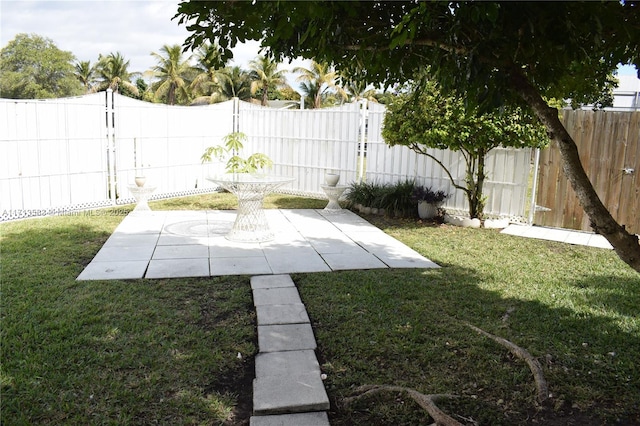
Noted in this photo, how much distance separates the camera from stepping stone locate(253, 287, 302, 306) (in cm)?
511

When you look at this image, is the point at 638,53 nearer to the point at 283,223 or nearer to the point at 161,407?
the point at 161,407

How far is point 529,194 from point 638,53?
7082 mm

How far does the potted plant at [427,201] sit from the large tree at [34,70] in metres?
33.2

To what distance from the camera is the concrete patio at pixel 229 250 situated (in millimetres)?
6262

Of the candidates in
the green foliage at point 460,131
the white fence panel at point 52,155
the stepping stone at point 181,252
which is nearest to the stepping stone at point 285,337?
the stepping stone at point 181,252

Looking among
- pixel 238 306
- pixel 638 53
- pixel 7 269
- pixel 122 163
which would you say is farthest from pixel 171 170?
pixel 638 53

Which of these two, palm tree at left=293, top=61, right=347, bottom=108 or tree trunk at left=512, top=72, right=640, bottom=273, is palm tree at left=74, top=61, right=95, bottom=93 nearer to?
palm tree at left=293, top=61, right=347, bottom=108

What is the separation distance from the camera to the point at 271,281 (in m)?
5.79

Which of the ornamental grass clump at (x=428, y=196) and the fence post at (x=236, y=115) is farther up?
the fence post at (x=236, y=115)

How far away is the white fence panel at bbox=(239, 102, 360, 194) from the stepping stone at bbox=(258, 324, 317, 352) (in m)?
7.02

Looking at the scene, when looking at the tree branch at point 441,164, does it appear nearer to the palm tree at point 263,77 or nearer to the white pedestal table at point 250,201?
the white pedestal table at point 250,201

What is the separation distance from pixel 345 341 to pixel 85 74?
4525 centimetres

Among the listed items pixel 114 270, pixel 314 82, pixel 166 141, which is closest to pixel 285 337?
pixel 114 270

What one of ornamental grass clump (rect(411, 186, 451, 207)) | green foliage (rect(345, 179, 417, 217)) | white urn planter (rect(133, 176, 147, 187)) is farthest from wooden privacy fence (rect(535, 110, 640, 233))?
white urn planter (rect(133, 176, 147, 187))
